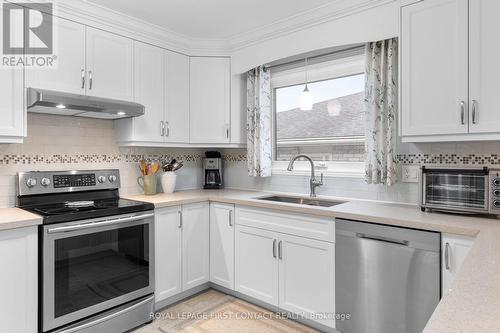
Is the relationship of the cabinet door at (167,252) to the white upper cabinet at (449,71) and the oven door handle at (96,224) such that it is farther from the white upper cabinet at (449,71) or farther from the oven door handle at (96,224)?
the white upper cabinet at (449,71)

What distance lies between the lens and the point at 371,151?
2398 millimetres

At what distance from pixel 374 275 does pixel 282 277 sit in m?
0.72

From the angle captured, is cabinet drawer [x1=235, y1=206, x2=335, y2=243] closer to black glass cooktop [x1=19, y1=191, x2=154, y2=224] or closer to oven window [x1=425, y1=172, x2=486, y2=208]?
oven window [x1=425, y1=172, x2=486, y2=208]

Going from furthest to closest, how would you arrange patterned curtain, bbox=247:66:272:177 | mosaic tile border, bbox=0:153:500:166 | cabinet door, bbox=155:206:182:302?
patterned curtain, bbox=247:66:272:177 → cabinet door, bbox=155:206:182:302 → mosaic tile border, bbox=0:153:500:166

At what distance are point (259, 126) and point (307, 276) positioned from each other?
1.45 metres

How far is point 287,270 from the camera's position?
2375 millimetres

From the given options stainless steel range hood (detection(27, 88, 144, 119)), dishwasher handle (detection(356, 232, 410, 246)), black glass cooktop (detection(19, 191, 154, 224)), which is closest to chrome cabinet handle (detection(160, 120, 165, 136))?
stainless steel range hood (detection(27, 88, 144, 119))

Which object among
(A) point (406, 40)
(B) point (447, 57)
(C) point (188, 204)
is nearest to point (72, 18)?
(C) point (188, 204)

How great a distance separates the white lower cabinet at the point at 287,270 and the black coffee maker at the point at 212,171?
828 mm

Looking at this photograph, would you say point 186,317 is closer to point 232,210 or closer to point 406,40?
point 232,210

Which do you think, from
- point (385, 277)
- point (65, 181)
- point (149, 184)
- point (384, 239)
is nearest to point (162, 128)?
point (149, 184)

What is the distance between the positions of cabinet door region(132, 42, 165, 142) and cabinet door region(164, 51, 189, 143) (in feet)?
0.21

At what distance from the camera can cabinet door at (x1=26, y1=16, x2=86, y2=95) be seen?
217 centimetres

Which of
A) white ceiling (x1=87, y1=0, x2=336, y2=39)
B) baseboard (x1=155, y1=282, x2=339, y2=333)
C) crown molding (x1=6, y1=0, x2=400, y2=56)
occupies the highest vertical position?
white ceiling (x1=87, y1=0, x2=336, y2=39)
